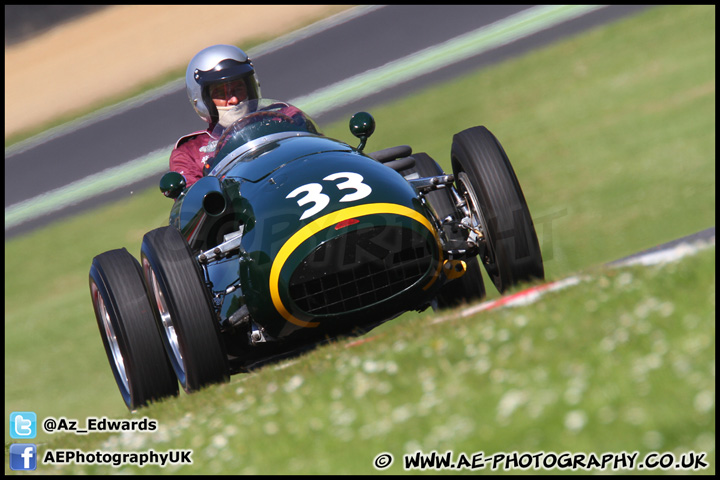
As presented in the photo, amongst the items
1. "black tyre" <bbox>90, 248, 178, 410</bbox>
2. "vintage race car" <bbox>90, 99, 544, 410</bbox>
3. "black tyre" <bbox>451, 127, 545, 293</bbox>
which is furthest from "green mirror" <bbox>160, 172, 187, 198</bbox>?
"black tyre" <bbox>451, 127, 545, 293</bbox>

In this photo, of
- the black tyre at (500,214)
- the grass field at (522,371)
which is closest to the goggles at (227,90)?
the black tyre at (500,214)

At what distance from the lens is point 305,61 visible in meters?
16.0

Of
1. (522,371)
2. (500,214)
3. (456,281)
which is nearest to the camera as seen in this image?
(522,371)

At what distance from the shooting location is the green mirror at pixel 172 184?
20.6 feet

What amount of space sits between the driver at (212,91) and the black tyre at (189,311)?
1.46 meters

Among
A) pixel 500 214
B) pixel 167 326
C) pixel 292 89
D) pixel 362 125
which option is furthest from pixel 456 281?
pixel 292 89

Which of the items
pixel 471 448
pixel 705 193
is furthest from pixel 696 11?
pixel 471 448

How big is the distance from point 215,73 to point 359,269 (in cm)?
245

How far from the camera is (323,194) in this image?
16.9 feet

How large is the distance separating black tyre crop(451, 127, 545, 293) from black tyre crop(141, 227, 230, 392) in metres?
1.66

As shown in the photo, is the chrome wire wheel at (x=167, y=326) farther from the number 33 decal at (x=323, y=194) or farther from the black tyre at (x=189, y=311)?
the number 33 decal at (x=323, y=194)

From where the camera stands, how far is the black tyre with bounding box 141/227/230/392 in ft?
17.3

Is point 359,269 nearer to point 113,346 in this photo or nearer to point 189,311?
point 189,311

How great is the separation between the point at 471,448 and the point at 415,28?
1381cm
